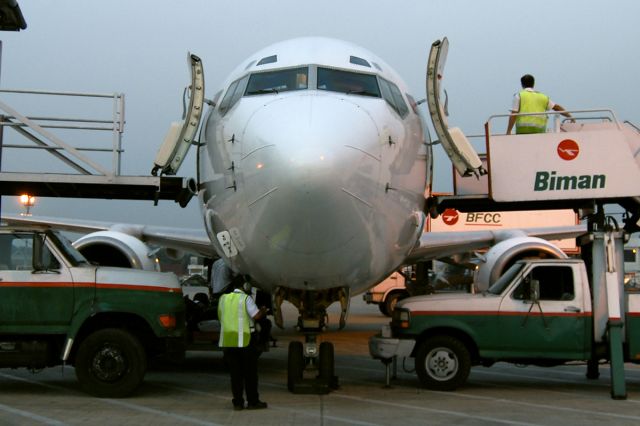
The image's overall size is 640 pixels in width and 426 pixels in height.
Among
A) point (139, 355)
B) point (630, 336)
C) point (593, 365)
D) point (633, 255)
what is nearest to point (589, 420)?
point (630, 336)

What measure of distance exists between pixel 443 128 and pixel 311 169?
3017 millimetres

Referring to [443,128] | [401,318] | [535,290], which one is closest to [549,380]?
[535,290]

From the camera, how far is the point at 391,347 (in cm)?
938

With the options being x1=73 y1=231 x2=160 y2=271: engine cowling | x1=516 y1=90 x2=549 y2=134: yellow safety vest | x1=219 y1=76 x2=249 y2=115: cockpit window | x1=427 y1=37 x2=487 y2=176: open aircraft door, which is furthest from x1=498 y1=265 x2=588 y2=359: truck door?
x1=73 y1=231 x2=160 y2=271: engine cowling

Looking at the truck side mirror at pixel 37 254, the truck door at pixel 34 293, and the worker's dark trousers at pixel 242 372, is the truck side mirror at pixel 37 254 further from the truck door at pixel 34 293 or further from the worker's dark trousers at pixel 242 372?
the worker's dark trousers at pixel 242 372

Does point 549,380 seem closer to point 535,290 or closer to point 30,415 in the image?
point 535,290

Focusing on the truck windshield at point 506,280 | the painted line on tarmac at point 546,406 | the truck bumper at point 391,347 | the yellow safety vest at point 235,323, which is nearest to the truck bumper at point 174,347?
the yellow safety vest at point 235,323

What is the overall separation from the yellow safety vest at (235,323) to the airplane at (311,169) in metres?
0.34

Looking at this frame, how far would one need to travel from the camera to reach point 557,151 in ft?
32.0

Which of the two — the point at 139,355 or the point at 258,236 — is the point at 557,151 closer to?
the point at 258,236

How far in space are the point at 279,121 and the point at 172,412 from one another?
3.25 meters

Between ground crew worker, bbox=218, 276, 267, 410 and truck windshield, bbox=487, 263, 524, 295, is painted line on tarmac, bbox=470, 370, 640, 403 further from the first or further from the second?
ground crew worker, bbox=218, 276, 267, 410

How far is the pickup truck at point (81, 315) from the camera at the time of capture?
8.70 metres

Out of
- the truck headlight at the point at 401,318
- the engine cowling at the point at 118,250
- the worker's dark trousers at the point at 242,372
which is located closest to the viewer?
the worker's dark trousers at the point at 242,372
